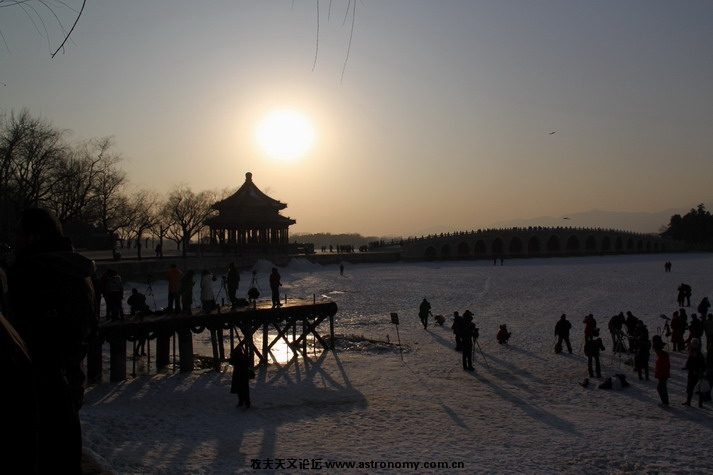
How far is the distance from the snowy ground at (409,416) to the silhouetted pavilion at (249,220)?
3369 centimetres

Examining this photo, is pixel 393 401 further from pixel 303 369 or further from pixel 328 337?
pixel 328 337

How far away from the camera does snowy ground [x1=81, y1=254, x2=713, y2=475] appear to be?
34.8ft

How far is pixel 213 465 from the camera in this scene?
1034 cm

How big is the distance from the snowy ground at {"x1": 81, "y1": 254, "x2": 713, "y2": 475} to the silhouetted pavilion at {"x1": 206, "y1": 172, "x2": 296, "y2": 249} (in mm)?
33692

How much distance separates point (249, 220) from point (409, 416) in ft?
150

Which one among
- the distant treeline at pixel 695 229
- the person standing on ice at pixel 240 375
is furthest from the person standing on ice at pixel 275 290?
the distant treeline at pixel 695 229

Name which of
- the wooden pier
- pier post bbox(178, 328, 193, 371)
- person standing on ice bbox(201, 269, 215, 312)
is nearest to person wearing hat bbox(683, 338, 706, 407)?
the wooden pier

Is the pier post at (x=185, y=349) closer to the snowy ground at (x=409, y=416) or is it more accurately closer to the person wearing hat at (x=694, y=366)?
the snowy ground at (x=409, y=416)

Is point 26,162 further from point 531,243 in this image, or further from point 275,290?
point 531,243

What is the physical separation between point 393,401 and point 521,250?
7943cm

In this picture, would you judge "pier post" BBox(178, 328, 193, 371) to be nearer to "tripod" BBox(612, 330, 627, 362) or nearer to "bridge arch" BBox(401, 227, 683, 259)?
"tripod" BBox(612, 330, 627, 362)

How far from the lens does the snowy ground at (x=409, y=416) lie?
10602 millimetres

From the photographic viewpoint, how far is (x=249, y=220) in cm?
5731

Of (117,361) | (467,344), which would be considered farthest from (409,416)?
(117,361)
